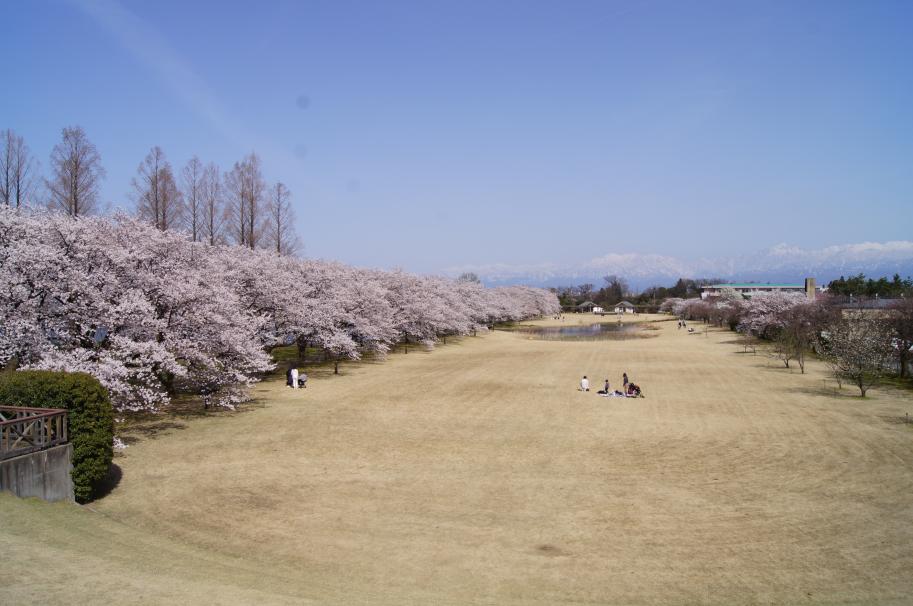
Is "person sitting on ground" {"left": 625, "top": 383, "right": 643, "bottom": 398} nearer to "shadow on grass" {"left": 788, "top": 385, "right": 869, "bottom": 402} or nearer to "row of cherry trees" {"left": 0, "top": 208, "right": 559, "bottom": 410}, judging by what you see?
"shadow on grass" {"left": 788, "top": 385, "right": 869, "bottom": 402}

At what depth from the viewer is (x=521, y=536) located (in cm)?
1390

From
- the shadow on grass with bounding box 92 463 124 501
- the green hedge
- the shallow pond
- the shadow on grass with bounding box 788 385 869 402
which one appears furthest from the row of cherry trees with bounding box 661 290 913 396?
the green hedge

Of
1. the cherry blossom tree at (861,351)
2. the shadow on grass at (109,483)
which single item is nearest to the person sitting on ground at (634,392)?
the cherry blossom tree at (861,351)

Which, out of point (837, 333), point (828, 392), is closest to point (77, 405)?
point (828, 392)

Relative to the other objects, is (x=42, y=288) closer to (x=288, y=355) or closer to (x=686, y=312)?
(x=288, y=355)

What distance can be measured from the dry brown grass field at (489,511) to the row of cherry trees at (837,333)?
3.98 metres

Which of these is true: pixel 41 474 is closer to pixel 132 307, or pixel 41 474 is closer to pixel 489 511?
pixel 132 307

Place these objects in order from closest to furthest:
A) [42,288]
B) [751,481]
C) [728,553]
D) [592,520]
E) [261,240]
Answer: [728,553], [592,520], [751,481], [42,288], [261,240]

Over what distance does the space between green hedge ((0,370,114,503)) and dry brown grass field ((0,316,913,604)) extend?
101 centimetres

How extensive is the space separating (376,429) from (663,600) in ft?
52.0

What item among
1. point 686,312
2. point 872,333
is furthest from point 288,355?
point 686,312

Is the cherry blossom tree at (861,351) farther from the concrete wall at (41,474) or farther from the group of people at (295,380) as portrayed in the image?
the concrete wall at (41,474)

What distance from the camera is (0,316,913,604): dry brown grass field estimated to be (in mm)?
10992

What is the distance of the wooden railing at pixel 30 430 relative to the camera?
1320 cm
